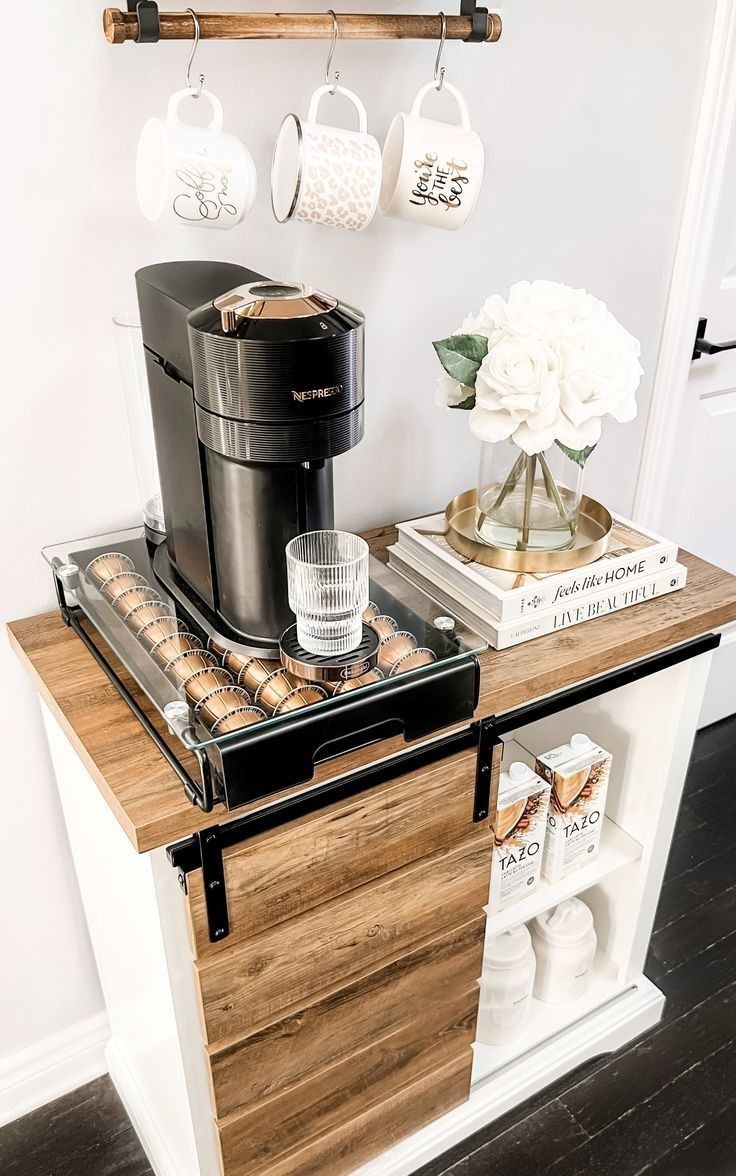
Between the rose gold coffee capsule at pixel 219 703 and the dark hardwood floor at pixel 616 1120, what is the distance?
2.98 ft

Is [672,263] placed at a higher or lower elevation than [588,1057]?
higher

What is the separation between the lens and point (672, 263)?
4.87 feet

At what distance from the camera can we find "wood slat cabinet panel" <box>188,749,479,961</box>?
0.92m

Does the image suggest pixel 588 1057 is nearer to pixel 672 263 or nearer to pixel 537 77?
pixel 672 263

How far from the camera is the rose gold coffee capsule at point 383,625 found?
0.96 m

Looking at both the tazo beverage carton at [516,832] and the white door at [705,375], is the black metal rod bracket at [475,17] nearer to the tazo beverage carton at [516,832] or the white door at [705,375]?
the white door at [705,375]

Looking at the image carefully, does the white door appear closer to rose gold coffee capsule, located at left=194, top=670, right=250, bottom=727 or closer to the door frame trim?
the door frame trim

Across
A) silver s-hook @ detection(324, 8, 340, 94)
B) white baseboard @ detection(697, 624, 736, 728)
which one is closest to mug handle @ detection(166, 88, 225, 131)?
silver s-hook @ detection(324, 8, 340, 94)

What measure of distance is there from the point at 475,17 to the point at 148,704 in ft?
2.62

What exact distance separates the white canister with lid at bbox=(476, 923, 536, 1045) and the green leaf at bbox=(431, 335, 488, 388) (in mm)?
815

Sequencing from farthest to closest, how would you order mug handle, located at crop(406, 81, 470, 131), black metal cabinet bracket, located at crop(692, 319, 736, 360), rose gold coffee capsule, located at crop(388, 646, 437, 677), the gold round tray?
black metal cabinet bracket, located at crop(692, 319, 736, 360)
the gold round tray
mug handle, located at crop(406, 81, 470, 131)
rose gold coffee capsule, located at crop(388, 646, 437, 677)

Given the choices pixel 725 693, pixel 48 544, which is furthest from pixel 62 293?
pixel 725 693

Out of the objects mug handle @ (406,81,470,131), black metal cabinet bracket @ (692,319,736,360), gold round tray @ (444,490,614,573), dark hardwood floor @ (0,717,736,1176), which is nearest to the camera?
mug handle @ (406,81,470,131)

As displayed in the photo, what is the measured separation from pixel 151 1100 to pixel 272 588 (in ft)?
2.81
